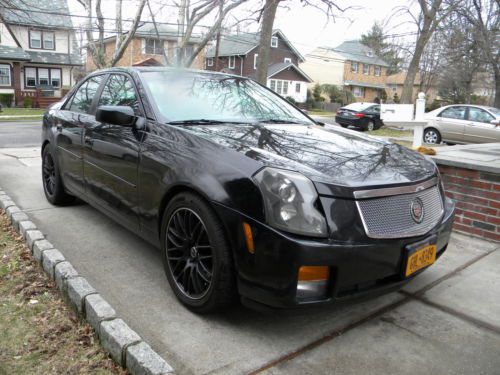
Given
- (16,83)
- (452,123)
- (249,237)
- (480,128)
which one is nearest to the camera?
(249,237)

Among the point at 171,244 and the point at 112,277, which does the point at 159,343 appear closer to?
the point at 171,244

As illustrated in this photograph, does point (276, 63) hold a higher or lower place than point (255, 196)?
higher

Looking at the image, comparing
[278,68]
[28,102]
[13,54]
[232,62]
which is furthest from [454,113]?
[232,62]

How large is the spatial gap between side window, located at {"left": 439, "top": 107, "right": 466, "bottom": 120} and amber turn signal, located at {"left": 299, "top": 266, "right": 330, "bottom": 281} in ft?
44.2

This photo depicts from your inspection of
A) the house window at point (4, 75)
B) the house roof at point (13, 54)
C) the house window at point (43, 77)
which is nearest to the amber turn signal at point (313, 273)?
the house roof at point (13, 54)

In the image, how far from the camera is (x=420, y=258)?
102 inches

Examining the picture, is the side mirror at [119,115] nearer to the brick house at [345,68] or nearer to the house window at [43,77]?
the house window at [43,77]

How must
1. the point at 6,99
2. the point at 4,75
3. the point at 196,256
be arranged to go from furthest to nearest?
the point at 4,75 < the point at 6,99 < the point at 196,256

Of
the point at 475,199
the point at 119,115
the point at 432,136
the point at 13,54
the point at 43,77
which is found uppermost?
the point at 13,54

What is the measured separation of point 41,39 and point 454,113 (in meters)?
31.9

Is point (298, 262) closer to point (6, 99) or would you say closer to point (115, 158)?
point (115, 158)

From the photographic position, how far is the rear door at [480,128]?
13.0 m

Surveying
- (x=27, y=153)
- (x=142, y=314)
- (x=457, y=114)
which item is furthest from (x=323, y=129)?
(x=457, y=114)

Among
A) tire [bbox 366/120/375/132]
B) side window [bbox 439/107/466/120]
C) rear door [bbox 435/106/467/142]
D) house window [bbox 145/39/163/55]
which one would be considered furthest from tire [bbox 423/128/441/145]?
house window [bbox 145/39/163/55]
